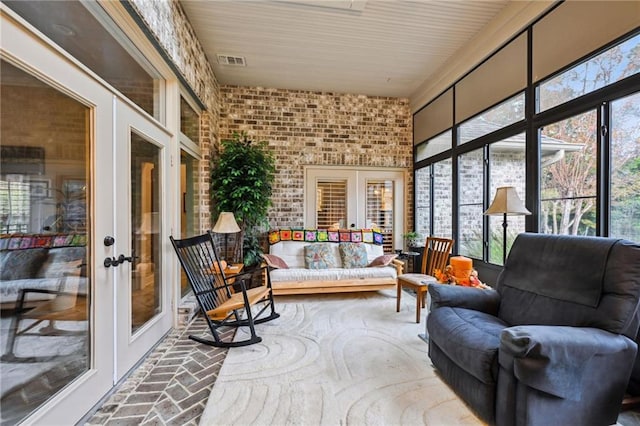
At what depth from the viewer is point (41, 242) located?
1368mm

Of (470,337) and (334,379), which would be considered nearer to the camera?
(470,337)

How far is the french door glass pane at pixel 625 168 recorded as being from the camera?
1915 mm

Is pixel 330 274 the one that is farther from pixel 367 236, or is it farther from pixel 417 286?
pixel 417 286

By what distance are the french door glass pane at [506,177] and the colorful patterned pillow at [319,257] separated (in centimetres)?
209

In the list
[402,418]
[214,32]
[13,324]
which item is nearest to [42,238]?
[13,324]

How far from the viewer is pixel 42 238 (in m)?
1.37

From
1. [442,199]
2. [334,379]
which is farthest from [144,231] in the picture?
[442,199]

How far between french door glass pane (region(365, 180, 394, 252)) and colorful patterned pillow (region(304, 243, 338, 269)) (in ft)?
4.08

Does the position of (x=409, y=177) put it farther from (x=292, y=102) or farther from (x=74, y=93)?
(x=74, y=93)

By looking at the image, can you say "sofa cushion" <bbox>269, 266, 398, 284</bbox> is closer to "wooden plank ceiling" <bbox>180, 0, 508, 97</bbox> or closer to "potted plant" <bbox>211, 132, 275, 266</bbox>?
"potted plant" <bbox>211, 132, 275, 266</bbox>

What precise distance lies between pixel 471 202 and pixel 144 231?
154 inches

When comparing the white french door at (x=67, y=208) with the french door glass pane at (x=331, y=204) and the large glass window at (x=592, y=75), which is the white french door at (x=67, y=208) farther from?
the large glass window at (x=592, y=75)

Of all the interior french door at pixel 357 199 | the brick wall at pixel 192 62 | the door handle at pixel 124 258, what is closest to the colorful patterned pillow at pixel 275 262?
the brick wall at pixel 192 62

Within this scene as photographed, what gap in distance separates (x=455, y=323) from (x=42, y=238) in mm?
2435
